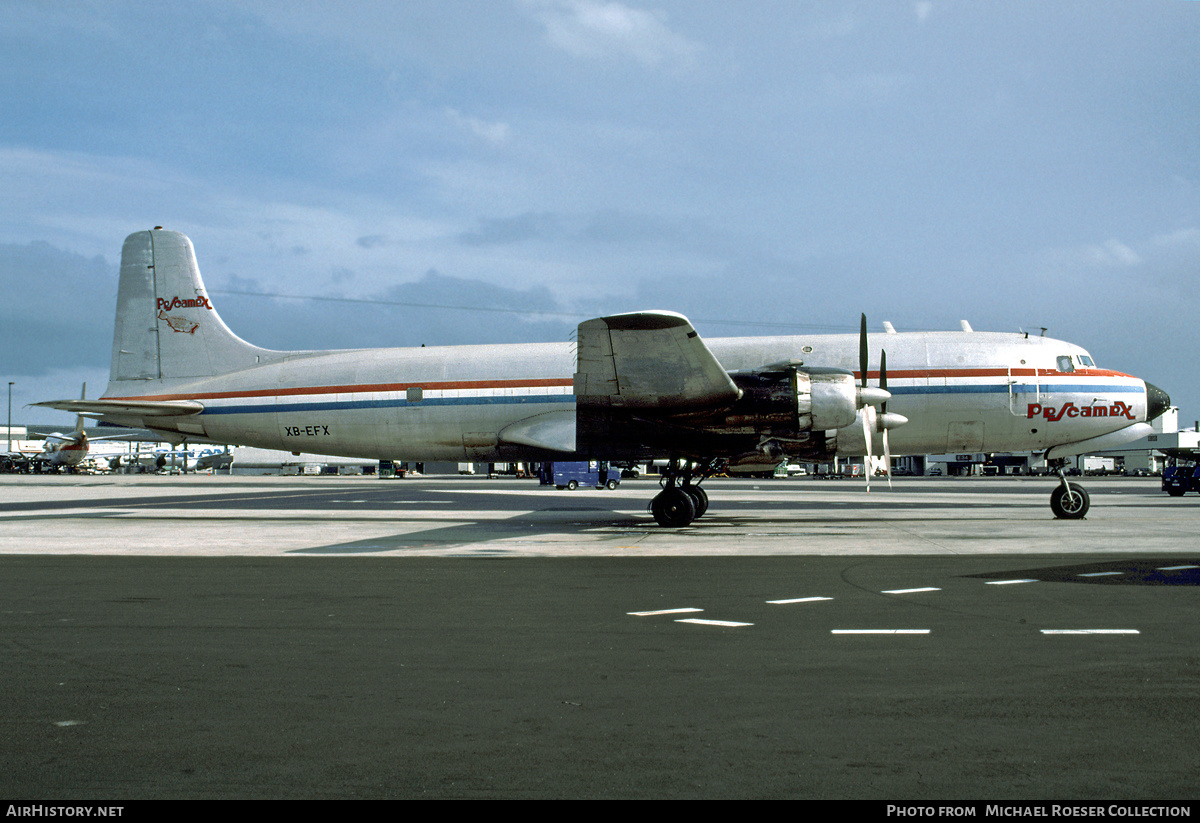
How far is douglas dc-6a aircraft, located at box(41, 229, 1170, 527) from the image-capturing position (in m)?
17.5

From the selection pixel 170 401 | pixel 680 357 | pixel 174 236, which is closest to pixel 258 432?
pixel 170 401

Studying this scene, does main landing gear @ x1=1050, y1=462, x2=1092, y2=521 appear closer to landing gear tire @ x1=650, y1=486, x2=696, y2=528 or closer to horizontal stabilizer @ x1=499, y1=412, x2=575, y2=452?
landing gear tire @ x1=650, y1=486, x2=696, y2=528

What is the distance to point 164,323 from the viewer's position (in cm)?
2473

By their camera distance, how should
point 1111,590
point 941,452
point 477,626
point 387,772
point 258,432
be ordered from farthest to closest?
1. point 258,432
2. point 941,452
3. point 1111,590
4. point 477,626
5. point 387,772

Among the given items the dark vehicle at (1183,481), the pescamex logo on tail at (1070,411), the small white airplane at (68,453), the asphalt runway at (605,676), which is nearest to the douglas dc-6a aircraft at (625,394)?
the pescamex logo on tail at (1070,411)

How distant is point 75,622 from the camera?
782 centimetres

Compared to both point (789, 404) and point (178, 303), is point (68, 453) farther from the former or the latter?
point (789, 404)

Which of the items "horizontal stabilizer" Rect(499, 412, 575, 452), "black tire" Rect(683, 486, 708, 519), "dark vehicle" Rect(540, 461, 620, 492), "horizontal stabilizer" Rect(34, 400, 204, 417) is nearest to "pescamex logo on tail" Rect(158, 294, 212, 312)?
"horizontal stabilizer" Rect(34, 400, 204, 417)

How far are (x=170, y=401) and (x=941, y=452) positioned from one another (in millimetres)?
21750

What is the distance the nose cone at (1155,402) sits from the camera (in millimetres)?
21047

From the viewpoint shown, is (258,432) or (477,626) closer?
(477,626)

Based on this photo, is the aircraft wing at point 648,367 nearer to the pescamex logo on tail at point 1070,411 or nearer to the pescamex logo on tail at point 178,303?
the pescamex logo on tail at point 1070,411
